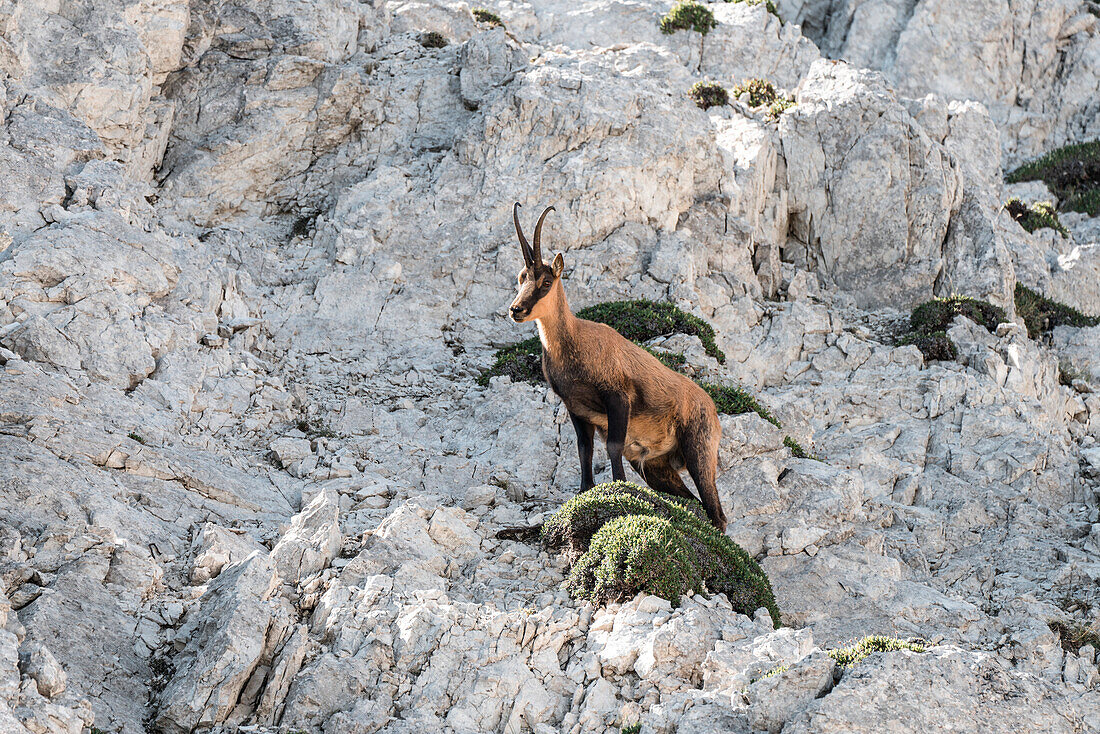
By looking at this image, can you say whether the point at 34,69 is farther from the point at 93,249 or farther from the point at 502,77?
the point at 502,77

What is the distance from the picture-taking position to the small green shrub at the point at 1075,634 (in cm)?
1325

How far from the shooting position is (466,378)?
19.3 m

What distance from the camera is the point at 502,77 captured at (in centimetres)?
2548

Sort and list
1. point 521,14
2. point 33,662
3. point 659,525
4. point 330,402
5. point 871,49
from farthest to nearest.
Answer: point 871,49, point 521,14, point 330,402, point 659,525, point 33,662

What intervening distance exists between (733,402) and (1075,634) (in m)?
6.54

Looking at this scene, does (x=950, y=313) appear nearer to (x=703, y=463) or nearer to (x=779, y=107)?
(x=779, y=107)

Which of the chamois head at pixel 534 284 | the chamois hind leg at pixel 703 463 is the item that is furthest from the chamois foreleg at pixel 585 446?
the chamois head at pixel 534 284

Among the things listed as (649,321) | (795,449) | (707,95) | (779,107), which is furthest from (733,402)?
(779,107)

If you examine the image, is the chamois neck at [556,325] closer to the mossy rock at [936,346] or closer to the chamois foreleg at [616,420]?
the chamois foreleg at [616,420]

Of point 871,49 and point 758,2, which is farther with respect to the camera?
→ point 871,49

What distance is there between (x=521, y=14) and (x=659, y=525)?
2676 cm

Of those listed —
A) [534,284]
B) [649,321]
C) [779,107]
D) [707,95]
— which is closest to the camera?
[534,284]

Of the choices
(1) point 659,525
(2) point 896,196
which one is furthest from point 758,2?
(1) point 659,525

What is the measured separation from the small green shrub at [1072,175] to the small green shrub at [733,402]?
2036cm
